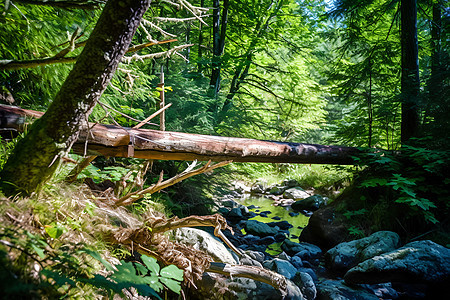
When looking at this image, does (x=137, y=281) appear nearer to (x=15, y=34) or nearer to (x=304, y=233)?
(x=15, y=34)

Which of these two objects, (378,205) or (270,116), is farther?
(270,116)

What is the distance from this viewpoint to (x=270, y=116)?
972 centimetres

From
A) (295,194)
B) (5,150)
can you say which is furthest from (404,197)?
(295,194)

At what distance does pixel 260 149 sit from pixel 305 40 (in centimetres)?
599

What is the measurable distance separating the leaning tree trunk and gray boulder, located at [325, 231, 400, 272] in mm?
4484

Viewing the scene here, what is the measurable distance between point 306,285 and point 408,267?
1395mm

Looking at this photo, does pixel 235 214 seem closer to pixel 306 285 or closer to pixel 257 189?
pixel 306 285

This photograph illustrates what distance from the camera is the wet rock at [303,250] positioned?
4.97m

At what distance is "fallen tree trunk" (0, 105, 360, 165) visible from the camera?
2.79 metres

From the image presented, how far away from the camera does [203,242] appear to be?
11.1 feet

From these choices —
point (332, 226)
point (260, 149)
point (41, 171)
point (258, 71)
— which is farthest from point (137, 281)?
point (258, 71)

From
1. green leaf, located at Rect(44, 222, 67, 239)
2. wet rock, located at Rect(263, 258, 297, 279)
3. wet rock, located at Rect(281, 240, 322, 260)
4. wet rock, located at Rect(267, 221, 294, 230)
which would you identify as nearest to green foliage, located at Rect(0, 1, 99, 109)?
green leaf, located at Rect(44, 222, 67, 239)

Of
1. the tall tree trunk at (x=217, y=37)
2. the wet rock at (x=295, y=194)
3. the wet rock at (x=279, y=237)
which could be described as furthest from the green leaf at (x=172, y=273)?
the wet rock at (x=295, y=194)

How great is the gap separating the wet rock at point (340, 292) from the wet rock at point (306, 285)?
13 centimetres
